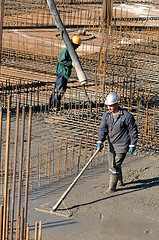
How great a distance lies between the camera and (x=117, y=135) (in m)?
7.01

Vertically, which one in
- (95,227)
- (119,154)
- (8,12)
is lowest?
(95,227)

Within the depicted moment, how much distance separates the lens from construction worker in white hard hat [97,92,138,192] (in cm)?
692

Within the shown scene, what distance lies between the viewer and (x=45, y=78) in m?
12.6

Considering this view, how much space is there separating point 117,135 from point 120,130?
8 cm

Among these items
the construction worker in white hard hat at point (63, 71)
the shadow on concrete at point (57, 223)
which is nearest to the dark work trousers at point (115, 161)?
the shadow on concrete at point (57, 223)

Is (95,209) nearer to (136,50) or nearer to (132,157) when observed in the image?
(132,157)

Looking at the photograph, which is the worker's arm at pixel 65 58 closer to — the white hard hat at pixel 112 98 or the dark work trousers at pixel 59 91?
the dark work trousers at pixel 59 91

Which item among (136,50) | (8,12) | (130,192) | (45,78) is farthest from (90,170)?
(8,12)

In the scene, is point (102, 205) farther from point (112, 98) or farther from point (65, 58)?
point (65, 58)

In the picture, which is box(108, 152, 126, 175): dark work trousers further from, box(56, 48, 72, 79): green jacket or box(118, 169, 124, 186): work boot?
box(56, 48, 72, 79): green jacket

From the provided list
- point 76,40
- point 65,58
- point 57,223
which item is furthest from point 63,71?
point 57,223

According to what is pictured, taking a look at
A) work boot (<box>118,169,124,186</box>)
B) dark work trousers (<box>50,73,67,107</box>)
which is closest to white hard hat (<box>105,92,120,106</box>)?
work boot (<box>118,169,124,186</box>)

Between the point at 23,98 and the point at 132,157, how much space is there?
328 cm

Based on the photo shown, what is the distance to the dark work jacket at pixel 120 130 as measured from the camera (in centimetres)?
692
